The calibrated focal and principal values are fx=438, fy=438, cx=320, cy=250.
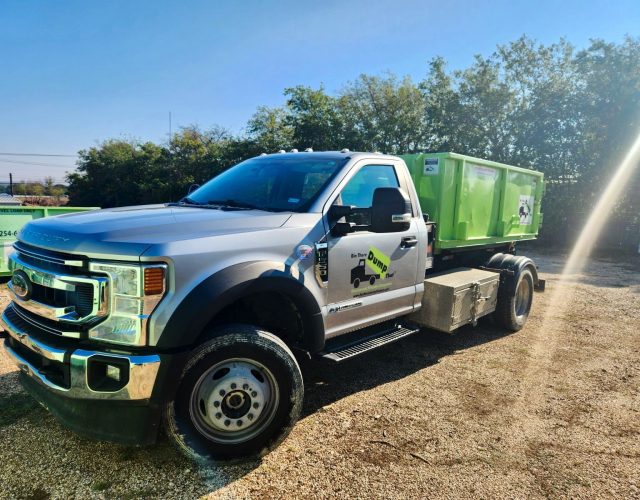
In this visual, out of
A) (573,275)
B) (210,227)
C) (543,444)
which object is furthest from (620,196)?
(210,227)

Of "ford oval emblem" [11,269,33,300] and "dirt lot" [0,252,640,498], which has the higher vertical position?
"ford oval emblem" [11,269,33,300]

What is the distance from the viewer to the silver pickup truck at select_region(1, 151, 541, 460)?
245cm

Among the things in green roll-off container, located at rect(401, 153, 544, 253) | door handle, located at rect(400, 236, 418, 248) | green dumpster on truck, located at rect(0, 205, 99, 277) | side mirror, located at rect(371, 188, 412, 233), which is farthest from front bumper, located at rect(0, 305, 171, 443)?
green dumpster on truck, located at rect(0, 205, 99, 277)

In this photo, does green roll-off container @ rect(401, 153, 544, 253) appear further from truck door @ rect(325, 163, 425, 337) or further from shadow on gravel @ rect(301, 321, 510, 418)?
shadow on gravel @ rect(301, 321, 510, 418)

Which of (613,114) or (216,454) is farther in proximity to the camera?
(613,114)

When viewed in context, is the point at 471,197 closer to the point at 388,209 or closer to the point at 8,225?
the point at 388,209

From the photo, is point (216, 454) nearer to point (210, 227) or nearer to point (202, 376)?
point (202, 376)

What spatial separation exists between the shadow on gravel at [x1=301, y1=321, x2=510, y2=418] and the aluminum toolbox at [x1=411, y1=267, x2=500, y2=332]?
0.49m

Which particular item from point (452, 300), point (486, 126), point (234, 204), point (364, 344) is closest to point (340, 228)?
point (234, 204)

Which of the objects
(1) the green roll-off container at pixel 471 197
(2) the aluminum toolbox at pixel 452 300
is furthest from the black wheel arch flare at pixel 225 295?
(1) the green roll-off container at pixel 471 197

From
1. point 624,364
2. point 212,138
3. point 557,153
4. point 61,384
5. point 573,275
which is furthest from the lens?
point 212,138

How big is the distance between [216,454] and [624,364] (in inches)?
183

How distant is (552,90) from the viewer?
70.8 ft

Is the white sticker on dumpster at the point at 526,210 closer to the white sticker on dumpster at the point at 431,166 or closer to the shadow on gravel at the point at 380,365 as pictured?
the shadow on gravel at the point at 380,365
